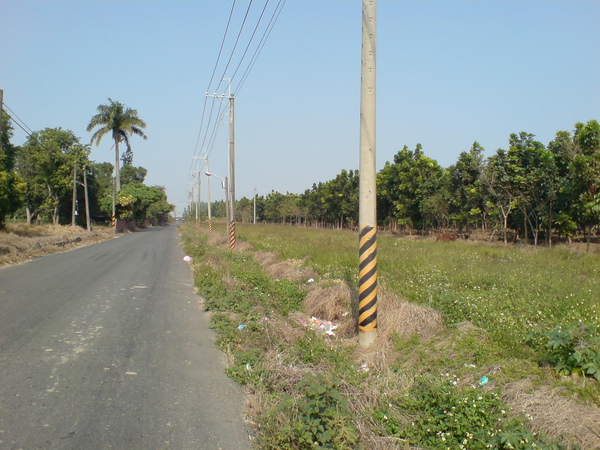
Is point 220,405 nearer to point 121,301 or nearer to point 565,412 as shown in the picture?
point 565,412

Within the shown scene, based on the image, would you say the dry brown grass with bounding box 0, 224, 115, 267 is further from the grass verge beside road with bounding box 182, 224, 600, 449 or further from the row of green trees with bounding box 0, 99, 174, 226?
the grass verge beside road with bounding box 182, 224, 600, 449

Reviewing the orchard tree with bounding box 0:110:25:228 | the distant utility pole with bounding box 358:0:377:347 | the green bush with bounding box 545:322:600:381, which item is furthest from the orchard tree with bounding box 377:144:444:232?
the green bush with bounding box 545:322:600:381

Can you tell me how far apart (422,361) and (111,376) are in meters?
3.68

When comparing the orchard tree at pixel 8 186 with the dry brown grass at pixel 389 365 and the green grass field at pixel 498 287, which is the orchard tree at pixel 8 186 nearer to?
the green grass field at pixel 498 287

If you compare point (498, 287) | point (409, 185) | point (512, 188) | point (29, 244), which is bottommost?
point (498, 287)

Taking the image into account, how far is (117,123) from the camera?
2169 inches

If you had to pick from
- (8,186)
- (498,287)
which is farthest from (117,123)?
(498,287)

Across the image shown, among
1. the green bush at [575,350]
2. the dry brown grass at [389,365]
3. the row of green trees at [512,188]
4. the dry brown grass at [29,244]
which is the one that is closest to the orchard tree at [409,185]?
the row of green trees at [512,188]

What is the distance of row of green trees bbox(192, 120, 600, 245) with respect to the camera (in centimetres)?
2003

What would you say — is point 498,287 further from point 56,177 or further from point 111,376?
point 56,177

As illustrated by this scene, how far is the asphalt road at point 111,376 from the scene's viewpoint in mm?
4277

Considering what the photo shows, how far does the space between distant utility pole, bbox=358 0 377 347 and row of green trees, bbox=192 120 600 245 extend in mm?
10977

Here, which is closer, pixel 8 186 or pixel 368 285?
pixel 368 285

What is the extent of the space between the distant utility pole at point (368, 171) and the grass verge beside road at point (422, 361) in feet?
1.27
